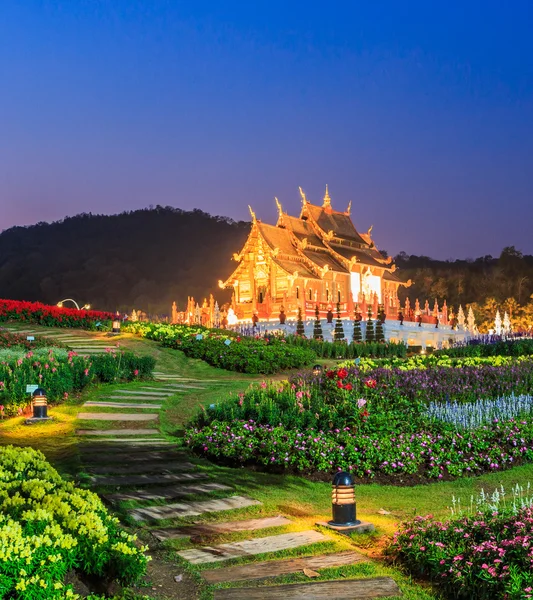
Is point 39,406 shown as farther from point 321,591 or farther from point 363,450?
point 321,591

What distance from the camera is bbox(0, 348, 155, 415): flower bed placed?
11609 mm

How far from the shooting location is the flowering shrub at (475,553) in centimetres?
468

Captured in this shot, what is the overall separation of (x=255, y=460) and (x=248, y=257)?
35.7m

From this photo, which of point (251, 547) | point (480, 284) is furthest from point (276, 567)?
point (480, 284)

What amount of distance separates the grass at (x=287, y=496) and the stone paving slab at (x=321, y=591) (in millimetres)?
116

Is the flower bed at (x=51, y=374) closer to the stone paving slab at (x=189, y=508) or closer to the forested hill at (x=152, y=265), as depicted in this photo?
the stone paving slab at (x=189, y=508)

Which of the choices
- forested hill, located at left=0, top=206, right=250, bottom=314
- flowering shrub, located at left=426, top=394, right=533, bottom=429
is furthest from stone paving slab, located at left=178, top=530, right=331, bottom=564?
forested hill, located at left=0, top=206, right=250, bottom=314

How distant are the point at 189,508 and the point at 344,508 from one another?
1578 mm

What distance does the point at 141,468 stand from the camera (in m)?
8.02

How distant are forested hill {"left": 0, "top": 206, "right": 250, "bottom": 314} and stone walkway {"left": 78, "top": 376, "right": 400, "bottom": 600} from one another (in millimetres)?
70973

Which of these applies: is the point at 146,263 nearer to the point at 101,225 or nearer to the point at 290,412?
the point at 101,225

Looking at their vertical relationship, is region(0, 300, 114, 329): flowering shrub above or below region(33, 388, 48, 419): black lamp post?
above

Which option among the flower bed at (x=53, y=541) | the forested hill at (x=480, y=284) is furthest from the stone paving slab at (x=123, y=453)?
the forested hill at (x=480, y=284)

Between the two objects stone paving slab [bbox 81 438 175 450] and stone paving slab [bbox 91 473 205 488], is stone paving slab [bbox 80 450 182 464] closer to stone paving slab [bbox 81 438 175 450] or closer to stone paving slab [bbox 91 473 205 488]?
stone paving slab [bbox 81 438 175 450]
